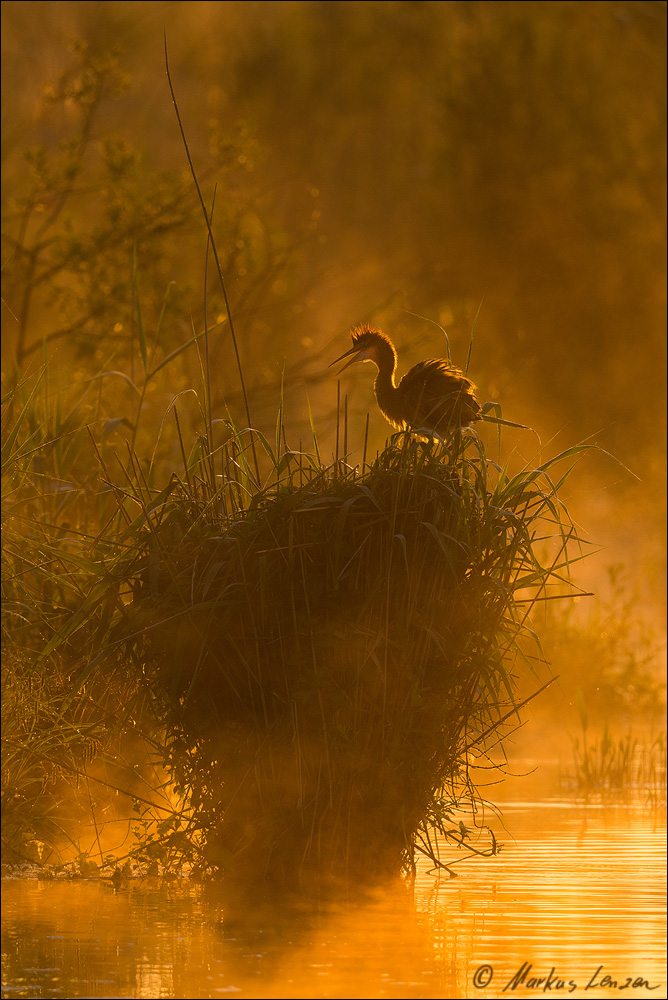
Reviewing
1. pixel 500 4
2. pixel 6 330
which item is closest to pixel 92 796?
pixel 6 330

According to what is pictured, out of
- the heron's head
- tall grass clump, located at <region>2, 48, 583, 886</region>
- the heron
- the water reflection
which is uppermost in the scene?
the heron's head

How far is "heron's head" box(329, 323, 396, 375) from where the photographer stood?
30.3 feet

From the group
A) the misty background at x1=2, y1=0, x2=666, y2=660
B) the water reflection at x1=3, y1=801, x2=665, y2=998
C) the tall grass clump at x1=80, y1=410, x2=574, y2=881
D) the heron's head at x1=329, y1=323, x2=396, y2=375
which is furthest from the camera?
the misty background at x1=2, y1=0, x2=666, y2=660

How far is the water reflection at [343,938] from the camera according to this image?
5543mm

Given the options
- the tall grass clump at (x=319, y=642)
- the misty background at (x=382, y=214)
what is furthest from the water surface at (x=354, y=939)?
the misty background at (x=382, y=214)

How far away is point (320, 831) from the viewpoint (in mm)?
6562

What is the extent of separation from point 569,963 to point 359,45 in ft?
98.5

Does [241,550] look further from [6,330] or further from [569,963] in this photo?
[6,330]

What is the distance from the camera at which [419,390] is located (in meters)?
8.40

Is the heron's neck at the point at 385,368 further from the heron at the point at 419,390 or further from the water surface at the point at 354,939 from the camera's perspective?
the water surface at the point at 354,939
